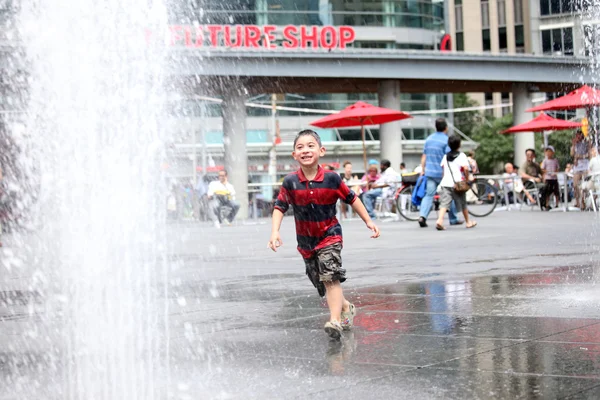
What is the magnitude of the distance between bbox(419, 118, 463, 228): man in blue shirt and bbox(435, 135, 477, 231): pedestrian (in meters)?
0.70

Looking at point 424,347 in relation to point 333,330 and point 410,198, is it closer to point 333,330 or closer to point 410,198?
point 333,330

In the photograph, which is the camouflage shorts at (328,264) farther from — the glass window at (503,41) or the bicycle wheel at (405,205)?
the glass window at (503,41)

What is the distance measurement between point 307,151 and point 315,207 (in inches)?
14.9

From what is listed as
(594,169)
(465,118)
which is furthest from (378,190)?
(465,118)

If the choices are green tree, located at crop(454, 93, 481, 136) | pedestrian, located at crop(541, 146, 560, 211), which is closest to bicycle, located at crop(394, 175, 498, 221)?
pedestrian, located at crop(541, 146, 560, 211)

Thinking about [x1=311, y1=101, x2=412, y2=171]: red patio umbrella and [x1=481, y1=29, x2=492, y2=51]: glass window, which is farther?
[x1=481, y1=29, x2=492, y2=51]: glass window

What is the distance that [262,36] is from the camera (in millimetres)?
46750

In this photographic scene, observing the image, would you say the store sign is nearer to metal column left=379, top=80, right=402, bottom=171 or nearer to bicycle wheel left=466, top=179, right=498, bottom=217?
metal column left=379, top=80, right=402, bottom=171

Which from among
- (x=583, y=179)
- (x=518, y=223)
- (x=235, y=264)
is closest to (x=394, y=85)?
(x=583, y=179)

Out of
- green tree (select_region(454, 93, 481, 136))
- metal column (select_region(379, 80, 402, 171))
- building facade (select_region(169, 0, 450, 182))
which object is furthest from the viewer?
green tree (select_region(454, 93, 481, 136))

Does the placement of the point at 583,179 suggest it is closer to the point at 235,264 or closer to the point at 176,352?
the point at 235,264

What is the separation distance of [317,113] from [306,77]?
29.8 m

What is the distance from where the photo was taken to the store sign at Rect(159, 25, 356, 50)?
4378cm

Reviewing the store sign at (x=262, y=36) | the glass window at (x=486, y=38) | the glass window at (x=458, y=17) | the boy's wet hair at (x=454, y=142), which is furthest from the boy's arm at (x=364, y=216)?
the glass window at (x=458, y=17)
